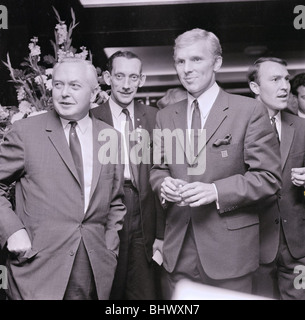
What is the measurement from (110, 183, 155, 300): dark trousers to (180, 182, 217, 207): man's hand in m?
0.33

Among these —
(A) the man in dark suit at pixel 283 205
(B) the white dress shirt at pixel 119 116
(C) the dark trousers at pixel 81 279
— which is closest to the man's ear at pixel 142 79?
(B) the white dress shirt at pixel 119 116

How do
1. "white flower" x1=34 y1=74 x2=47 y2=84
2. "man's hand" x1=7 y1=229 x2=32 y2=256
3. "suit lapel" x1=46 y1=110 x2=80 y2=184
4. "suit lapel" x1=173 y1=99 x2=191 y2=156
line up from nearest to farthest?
"man's hand" x1=7 y1=229 x2=32 y2=256, "suit lapel" x1=46 y1=110 x2=80 y2=184, "suit lapel" x1=173 y1=99 x2=191 y2=156, "white flower" x1=34 y1=74 x2=47 y2=84

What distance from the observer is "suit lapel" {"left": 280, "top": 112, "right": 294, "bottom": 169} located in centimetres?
221

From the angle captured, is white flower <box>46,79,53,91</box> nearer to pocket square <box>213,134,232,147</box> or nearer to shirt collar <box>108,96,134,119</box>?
shirt collar <box>108,96,134,119</box>

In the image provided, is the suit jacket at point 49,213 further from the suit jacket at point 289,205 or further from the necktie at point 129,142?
the suit jacket at point 289,205

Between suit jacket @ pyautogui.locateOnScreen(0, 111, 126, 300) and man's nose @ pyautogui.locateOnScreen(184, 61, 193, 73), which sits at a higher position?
man's nose @ pyautogui.locateOnScreen(184, 61, 193, 73)

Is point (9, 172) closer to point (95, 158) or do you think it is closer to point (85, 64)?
point (95, 158)

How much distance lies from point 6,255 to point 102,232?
19.1 inches

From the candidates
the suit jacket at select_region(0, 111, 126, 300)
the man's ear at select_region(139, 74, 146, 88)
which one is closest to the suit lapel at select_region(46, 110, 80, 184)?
the suit jacket at select_region(0, 111, 126, 300)

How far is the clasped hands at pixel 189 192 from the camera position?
1979 mm

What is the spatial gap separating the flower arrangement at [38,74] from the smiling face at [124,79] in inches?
2.4

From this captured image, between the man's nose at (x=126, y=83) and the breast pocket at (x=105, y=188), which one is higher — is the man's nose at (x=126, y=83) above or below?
above

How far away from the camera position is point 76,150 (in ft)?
6.88

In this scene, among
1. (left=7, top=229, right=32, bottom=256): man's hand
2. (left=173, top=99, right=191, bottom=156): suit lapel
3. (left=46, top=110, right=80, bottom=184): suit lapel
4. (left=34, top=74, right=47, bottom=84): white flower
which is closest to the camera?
(left=7, top=229, right=32, bottom=256): man's hand
